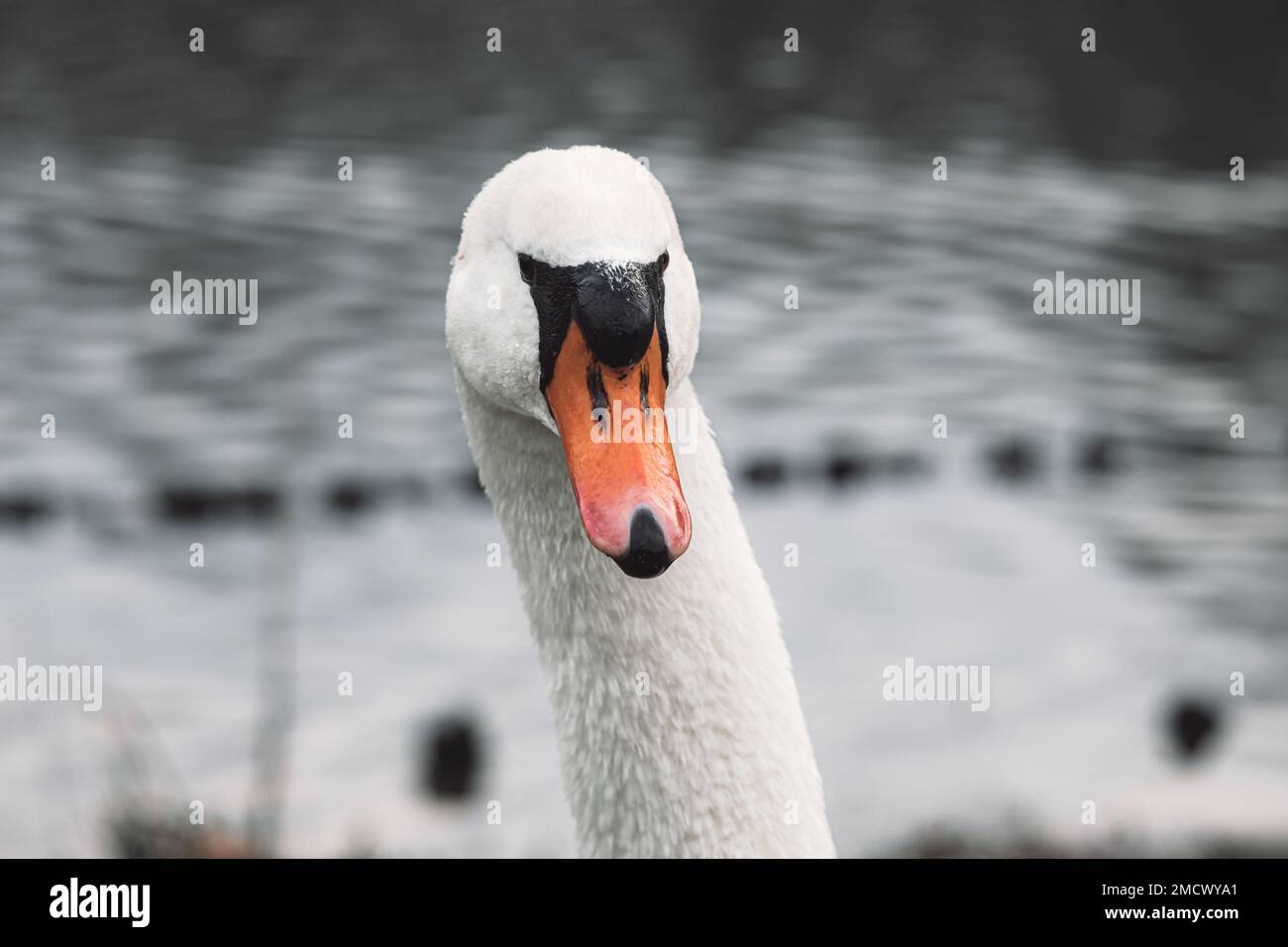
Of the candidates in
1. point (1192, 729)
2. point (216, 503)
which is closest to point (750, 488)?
point (216, 503)

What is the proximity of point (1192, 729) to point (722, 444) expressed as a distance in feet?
13.8

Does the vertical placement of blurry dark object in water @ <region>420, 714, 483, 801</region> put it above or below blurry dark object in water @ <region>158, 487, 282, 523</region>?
below

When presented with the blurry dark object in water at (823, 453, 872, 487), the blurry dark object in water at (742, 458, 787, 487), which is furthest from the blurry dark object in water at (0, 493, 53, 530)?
the blurry dark object in water at (823, 453, 872, 487)

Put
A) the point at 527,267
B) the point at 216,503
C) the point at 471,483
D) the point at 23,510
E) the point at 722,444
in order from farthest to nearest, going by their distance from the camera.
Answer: the point at 722,444
the point at 471,483
the point at 216,503
the point at 23,510
the point at 527,267

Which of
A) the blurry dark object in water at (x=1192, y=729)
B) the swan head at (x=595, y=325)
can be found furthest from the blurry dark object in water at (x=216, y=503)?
the swan head at (x=595, y=325)

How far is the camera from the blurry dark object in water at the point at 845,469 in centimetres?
1005

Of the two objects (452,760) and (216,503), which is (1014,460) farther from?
(452,760)

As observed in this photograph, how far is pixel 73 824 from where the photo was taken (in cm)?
554

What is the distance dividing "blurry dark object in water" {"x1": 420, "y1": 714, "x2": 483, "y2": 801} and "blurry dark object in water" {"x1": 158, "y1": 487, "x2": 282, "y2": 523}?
11.4ft

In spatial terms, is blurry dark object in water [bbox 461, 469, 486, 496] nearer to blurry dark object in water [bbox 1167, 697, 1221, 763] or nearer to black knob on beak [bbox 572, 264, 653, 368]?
blurry dark object in water [bbox 1167, 697, 1221, 763]

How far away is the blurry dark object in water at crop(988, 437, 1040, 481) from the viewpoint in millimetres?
10453

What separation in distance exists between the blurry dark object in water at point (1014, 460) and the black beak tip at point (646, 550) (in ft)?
26.8

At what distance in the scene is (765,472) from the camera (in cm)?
1001

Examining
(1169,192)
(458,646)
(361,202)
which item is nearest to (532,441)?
(458,646)
